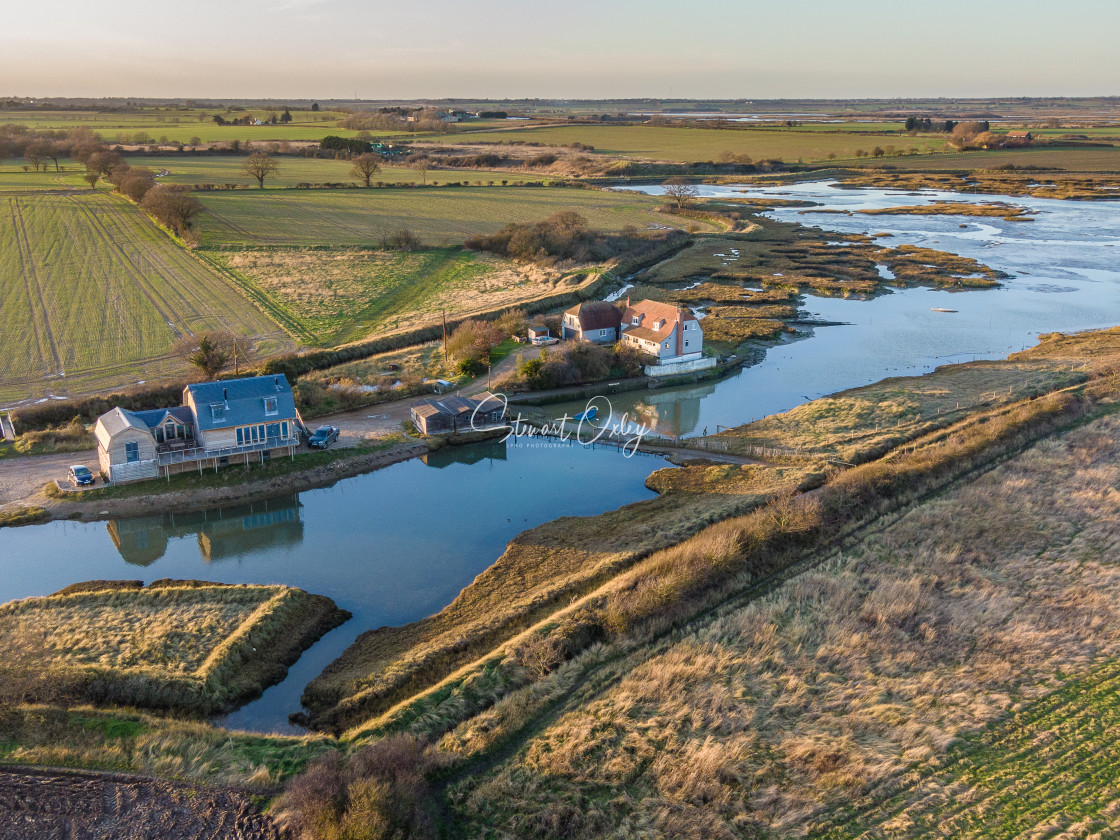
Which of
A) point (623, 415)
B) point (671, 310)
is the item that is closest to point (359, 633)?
point (623, 415)

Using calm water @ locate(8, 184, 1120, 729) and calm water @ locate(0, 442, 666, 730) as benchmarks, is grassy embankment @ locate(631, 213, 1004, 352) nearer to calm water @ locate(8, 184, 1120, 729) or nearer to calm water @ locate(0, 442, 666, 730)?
calm water @ locate(8, 184, 1120, 729)

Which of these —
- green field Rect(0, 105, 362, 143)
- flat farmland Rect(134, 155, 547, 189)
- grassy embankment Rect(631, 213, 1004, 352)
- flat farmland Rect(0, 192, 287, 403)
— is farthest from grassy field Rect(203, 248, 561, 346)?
green field Rect(0, 105, 362, 143)

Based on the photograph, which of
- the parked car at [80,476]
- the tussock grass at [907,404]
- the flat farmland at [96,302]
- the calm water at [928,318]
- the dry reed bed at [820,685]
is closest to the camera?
the dry reed bed at [820,685]

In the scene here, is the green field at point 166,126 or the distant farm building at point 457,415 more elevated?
the green field at point 166,126

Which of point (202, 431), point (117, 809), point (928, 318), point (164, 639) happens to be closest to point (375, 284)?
point (202, 431)

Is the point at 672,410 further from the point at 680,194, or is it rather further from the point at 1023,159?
the point at 1023,159

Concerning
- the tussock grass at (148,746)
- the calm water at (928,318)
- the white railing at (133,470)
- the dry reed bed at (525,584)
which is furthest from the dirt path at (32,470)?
the calm water at (928,318)

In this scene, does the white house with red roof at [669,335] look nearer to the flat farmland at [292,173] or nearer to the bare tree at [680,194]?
the bare tree at [680,194]
